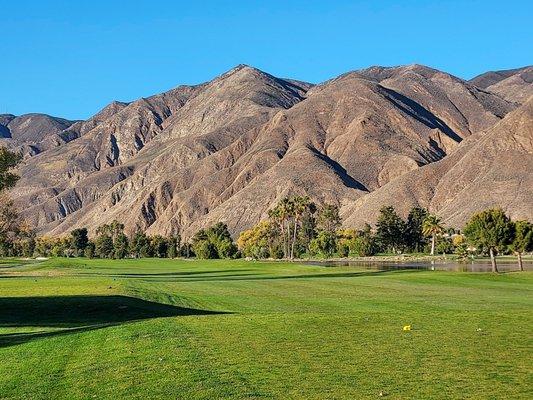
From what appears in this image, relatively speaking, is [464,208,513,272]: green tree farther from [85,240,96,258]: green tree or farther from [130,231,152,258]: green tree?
[85,240,96,258]: green tree

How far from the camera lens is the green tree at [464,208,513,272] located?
76125 mm

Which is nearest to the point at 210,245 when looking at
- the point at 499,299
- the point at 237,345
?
the point at 499,299

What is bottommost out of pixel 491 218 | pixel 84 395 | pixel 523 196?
pixel 84 395

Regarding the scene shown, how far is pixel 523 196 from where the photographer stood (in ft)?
540

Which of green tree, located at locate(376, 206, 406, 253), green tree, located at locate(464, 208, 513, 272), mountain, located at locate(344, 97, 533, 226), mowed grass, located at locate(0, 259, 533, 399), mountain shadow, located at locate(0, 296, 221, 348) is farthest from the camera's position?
mountain, located at locate(344, 97, 533, 226)

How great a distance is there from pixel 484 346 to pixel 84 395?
9.46 m

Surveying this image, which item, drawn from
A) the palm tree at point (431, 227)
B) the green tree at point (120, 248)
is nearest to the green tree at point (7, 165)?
the palm tree at point (431, 227)

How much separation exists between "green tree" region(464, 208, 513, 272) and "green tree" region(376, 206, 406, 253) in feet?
231

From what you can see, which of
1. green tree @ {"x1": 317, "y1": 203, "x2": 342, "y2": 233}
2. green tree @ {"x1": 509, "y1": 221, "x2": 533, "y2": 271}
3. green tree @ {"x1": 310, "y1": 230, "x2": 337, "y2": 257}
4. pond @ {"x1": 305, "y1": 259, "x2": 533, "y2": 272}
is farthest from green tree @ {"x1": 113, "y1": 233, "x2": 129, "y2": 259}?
green tree @ {"x1": 509, "y1": 221, "x2": 533, "y2": 271}

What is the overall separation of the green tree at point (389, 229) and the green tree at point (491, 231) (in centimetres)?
7055

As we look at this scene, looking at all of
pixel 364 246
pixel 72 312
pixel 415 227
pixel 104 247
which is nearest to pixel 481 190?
pixel 415 227

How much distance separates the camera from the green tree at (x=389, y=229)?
14950cm

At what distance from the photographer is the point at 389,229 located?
150m

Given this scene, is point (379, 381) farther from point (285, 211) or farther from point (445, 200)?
point (445, 200)
